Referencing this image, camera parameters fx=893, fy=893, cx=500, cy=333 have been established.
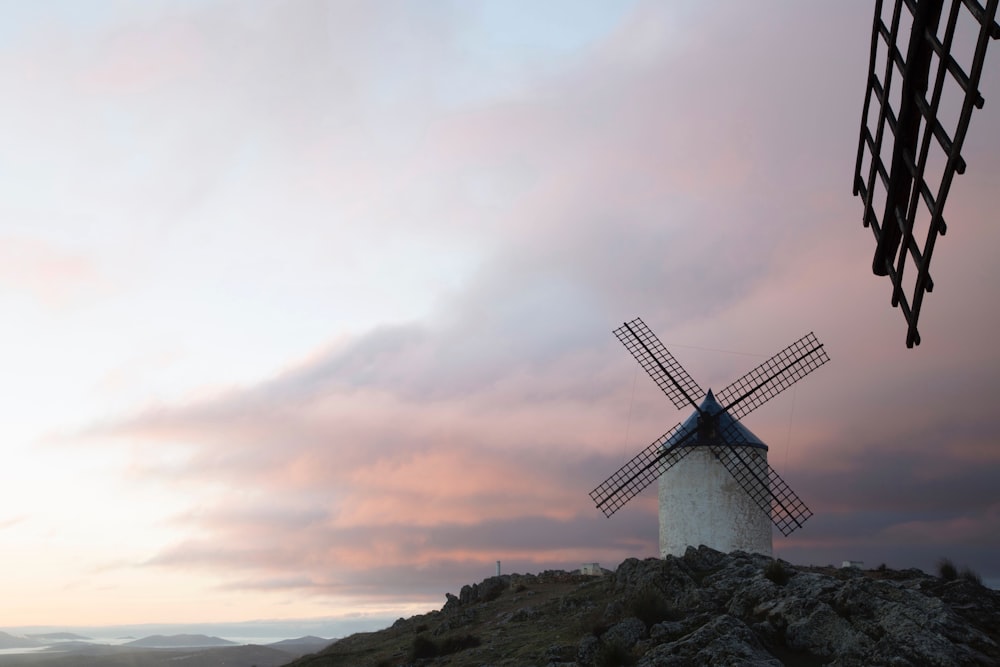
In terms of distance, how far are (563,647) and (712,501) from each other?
1296 cm

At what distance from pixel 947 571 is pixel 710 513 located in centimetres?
909

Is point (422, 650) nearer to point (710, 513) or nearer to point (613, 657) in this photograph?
point (613, 657)

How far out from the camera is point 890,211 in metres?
12.9

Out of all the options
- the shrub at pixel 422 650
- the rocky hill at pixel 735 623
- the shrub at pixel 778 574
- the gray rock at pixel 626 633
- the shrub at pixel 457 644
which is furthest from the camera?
the shrub at pixel 422 650

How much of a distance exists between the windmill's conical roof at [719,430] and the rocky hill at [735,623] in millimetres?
5853

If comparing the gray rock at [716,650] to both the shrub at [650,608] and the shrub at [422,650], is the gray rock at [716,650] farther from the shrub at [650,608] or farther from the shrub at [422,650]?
the shrub at [422,650]

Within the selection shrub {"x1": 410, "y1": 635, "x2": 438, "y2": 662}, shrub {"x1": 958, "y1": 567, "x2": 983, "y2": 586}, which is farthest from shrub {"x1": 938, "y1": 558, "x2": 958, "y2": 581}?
shrub {"x1": 410, "y1": 635, "x2": 438, "y2": 662}

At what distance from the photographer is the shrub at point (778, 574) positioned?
96.4 feet

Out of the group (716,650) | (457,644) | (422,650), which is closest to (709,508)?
(457,644)

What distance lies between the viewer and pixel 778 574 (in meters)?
29.5

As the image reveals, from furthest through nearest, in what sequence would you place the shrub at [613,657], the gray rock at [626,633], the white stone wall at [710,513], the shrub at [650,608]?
the white stone wall at [710,513]
the shrub at [650,608]
the gray rock at [626,633]
the shrub at [613,657]

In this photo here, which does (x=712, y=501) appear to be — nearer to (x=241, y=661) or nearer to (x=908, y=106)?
(x=908, y=106)

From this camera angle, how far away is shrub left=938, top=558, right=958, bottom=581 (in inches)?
1314

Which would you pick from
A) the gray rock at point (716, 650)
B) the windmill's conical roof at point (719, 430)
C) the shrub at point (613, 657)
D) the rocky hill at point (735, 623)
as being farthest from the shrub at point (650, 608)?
the windmill's conical roof at point (719, 430)
